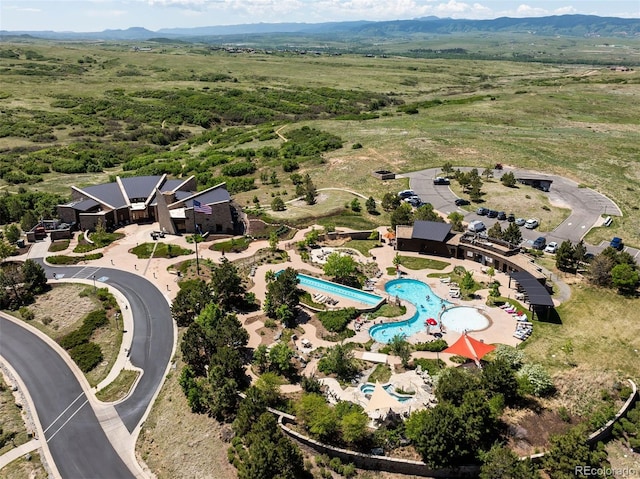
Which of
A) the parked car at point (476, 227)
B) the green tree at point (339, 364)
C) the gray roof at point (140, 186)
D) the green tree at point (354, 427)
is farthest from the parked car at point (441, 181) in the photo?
the green tree at point (354, 427)

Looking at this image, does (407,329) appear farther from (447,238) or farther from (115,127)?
(115,127)

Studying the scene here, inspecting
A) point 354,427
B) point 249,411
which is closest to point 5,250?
point 249,411

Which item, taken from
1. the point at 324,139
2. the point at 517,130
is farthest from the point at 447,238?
the point at 517,130

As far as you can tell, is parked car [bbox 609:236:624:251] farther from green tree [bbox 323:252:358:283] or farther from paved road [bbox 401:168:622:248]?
green tree [bbox 323:252:358:283]

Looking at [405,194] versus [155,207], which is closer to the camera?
[155,207]

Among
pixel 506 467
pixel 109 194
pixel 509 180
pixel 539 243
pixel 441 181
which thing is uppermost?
pixel 506 467

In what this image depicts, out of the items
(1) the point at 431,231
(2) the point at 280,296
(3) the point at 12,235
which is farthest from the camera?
(3) the point at 12,235

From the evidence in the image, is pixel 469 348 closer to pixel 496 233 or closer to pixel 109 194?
pixel 496 233

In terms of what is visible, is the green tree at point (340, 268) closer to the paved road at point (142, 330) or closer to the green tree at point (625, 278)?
the paved road at point (142, 330)
